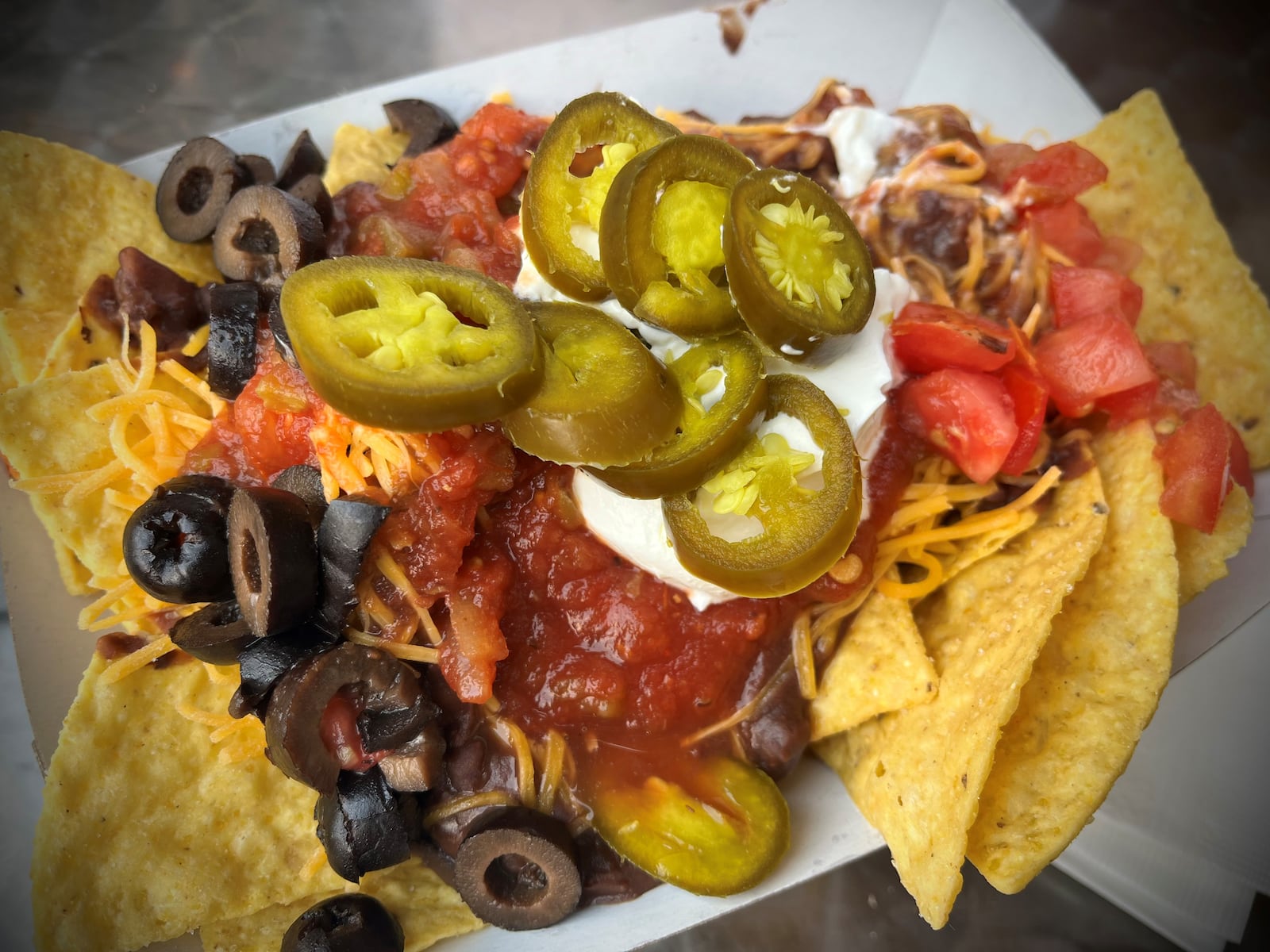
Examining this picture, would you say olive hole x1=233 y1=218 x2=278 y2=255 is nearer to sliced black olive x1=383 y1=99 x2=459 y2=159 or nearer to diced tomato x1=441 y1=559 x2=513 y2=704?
sliced black olive x1=383 y1=99 x2=459 y2=159

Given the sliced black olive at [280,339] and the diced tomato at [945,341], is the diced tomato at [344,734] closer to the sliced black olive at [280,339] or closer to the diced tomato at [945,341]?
the sliced black olive at [280,339]

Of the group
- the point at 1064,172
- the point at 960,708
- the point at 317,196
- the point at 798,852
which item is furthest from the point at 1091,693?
the point at 317,196

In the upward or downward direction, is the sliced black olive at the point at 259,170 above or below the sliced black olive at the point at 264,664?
above

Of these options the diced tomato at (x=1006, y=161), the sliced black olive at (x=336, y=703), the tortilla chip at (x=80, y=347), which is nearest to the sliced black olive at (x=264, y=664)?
the sliced black olive at (x=336, y=703)

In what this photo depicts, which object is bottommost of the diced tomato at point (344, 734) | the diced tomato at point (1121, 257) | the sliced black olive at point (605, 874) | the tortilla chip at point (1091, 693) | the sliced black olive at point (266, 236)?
the sliced black olive at point (605, 874)

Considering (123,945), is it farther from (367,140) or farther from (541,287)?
(367,140)

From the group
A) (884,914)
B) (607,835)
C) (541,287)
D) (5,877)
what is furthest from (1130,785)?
(5,877)
